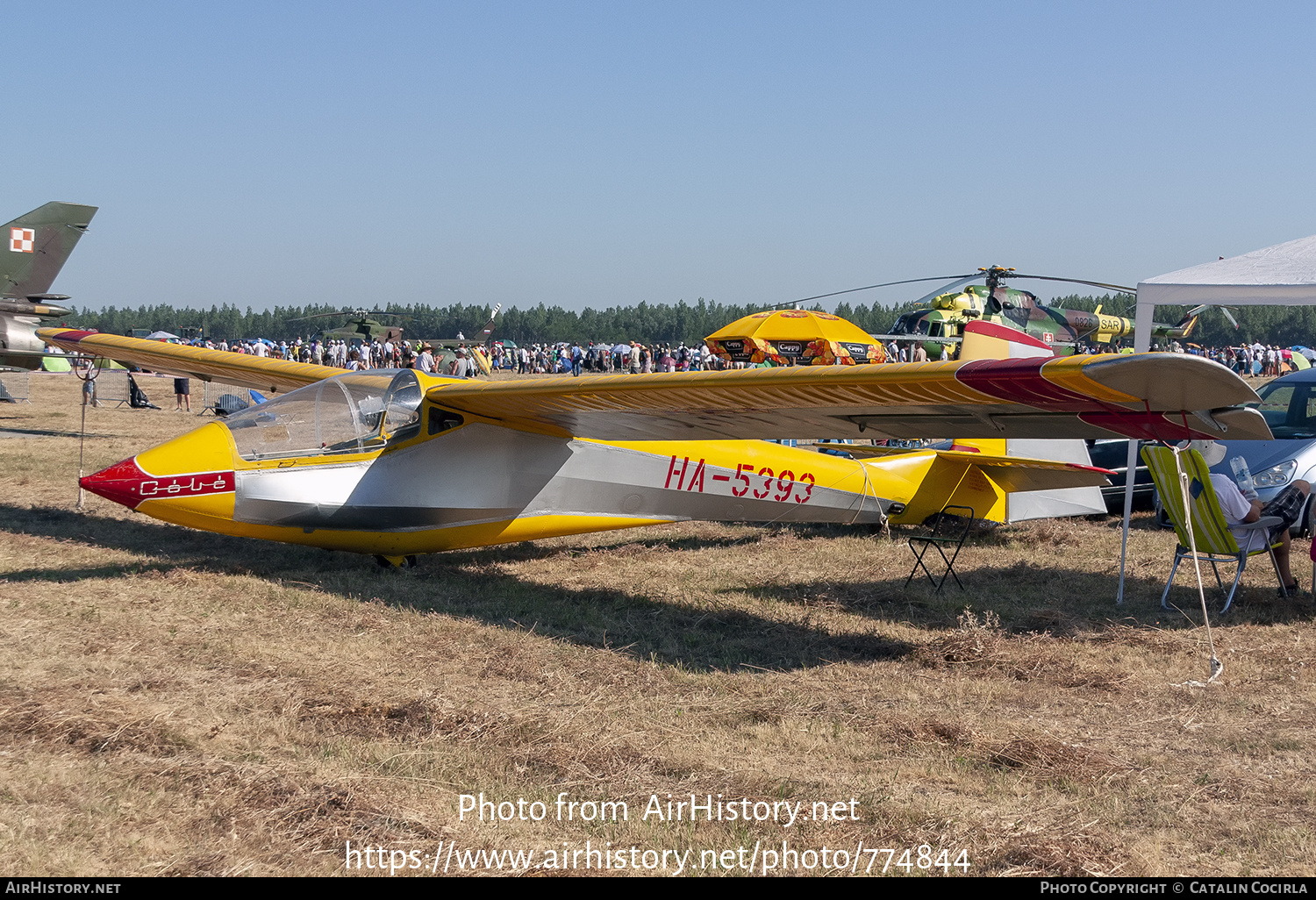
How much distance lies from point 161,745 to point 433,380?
4.55 meters

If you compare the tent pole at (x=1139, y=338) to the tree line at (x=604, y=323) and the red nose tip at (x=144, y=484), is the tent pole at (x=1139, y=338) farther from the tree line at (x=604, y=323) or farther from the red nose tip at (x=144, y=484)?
the tree line at (x=604, y=323)

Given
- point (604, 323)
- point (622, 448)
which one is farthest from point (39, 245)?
point (604, 323)

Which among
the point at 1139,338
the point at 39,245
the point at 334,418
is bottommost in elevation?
the point at 334,418

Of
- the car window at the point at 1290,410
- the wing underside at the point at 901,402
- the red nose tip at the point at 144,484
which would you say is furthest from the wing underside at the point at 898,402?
the car window at the point at 1290,410

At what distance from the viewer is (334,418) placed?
26.3 feet

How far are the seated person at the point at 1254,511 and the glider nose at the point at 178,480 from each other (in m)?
6.71

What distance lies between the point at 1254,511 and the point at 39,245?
20.3 m

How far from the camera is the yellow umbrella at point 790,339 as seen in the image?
2512 cm

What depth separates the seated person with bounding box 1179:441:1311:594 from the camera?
23.5 feet

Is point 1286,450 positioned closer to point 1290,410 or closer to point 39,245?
point 1290,410

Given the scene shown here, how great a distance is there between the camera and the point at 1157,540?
33.4ft


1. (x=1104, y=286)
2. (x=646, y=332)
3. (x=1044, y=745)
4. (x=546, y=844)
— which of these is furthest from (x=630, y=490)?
(x=646, y=332)

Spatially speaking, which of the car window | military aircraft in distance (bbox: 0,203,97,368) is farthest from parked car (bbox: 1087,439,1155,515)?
military aircraft in distance (bbox: 0,203,97,368)

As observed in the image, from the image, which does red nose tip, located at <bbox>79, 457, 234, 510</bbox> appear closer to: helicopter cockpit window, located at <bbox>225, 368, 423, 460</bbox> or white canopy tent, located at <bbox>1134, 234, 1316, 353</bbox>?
helicopter cockpit window, located at <bbox>225, 368, 423, 460</bbox>
